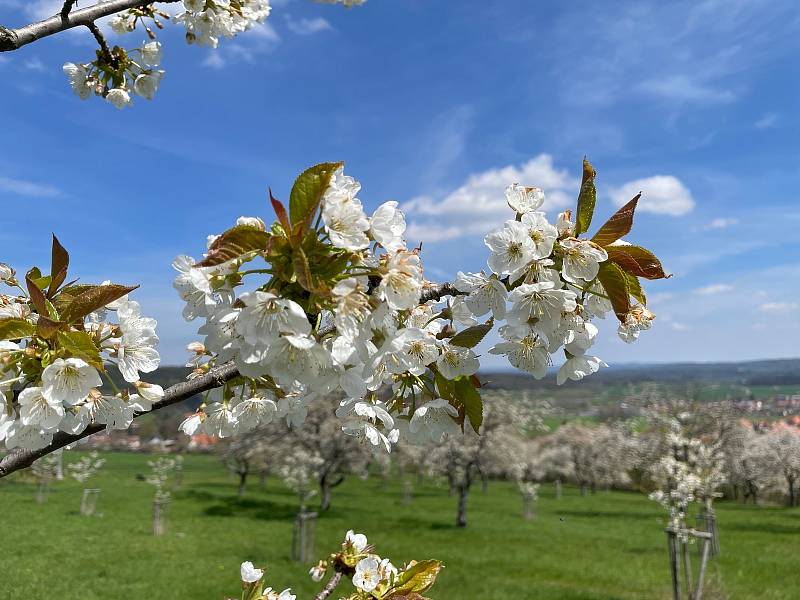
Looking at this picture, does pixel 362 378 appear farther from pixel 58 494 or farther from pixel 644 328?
pixel 58 494

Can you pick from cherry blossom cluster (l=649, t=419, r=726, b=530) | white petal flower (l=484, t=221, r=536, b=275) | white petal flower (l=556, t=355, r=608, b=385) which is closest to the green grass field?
cherry blossom cluster (l=649, t=419, r=726, b=530)

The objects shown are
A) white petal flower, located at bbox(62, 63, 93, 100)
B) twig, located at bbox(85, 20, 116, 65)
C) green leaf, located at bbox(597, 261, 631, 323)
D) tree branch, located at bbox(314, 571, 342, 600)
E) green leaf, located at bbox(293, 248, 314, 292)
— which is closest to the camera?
green leaf, located at bbox(293, 248, 314, 292)

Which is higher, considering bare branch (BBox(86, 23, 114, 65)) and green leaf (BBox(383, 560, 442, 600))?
bare branch (BBox(86, 23, 114, 65))

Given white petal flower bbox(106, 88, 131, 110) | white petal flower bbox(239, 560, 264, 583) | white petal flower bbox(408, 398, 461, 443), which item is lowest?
white petal flower bbox(239, 560, 264, 583)

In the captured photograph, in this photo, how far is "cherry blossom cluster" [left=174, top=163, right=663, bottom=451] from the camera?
0.79m

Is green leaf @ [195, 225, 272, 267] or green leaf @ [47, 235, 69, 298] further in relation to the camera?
green leaf @ [47, 235, 69, 298]

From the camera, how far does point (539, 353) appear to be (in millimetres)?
1078

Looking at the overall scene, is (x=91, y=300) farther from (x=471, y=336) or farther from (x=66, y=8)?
(x=66, y=8)

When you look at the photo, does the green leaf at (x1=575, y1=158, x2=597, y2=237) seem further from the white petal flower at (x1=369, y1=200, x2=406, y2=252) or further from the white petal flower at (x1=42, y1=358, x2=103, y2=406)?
the white petal flower at (x1=42, y1=358, x2=103, y2=406)

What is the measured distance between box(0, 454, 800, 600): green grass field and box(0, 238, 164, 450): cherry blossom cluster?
8444mm

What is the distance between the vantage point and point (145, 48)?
8.37 ft

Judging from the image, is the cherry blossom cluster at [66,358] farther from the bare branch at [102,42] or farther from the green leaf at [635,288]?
the bare branch at [102,42]

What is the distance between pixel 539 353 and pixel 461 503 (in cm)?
2009

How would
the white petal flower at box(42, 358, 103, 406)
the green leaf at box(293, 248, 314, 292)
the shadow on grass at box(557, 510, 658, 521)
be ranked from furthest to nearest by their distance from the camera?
the shadow on grass at box(557, 510, 658, 521), the white petal flower at box(42, 358, 103, 406), the green leaf at box(293, 248, 314, 292)
